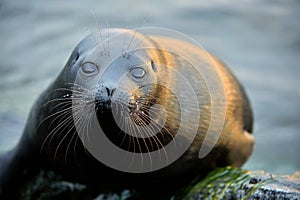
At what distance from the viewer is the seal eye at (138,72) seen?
215 inches

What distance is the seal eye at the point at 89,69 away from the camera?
213 inches

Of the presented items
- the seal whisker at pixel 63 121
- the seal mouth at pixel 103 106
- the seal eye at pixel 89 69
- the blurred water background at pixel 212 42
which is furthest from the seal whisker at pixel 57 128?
the blurred water background at pixel 212 42

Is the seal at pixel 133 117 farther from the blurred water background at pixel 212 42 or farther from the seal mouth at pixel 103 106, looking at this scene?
the blurred water background at pixel 212 42

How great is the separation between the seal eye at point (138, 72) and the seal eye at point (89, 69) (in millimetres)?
250

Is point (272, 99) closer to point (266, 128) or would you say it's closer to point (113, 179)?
point (266, 128)

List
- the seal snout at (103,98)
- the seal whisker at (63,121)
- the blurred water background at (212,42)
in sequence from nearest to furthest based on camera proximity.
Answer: the seal snout at (103,98) → the seal whisker at (63,121) → the blurred water background at (212,42)

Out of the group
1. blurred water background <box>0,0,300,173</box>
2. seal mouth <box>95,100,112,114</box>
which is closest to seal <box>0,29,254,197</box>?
seal mouth <box>95,100,112,114</box>

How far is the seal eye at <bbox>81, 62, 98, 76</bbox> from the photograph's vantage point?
17.8 ft

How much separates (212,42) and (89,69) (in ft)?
19.3

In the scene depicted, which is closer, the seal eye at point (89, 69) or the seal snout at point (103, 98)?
the seal snout at point (103, 98)

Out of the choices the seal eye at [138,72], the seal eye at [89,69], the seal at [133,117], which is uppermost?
the seal eye at [89,69]

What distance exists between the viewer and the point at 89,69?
5.45 m

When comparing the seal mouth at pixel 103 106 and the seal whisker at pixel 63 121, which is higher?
the seal mouth at pixel 103 106

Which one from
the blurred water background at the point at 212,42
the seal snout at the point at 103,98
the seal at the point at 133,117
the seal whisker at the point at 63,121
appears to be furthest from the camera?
the blurred water background at the point at 212,42
